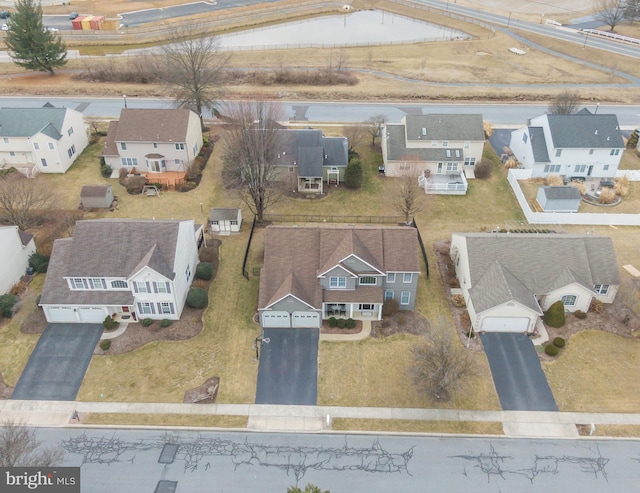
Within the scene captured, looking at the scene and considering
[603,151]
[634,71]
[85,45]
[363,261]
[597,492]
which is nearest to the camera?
[597,492]

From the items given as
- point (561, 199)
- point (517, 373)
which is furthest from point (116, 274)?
point (561, 199)

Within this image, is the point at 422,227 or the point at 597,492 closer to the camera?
the point at 597,492

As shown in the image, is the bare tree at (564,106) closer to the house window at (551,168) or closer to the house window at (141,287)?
the house window at (551,168)

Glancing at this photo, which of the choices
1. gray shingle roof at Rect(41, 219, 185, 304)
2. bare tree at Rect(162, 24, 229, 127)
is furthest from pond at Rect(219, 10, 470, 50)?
gray shingle roof at Rect(41, 219, 185, 304)

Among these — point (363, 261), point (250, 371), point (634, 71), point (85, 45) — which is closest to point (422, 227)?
point (363, 261)

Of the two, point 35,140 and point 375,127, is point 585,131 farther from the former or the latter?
point 35,140

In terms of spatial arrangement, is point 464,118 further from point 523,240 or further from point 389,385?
point 389,385

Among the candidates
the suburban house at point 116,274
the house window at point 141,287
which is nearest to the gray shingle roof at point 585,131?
the suburban house at point 116,274
